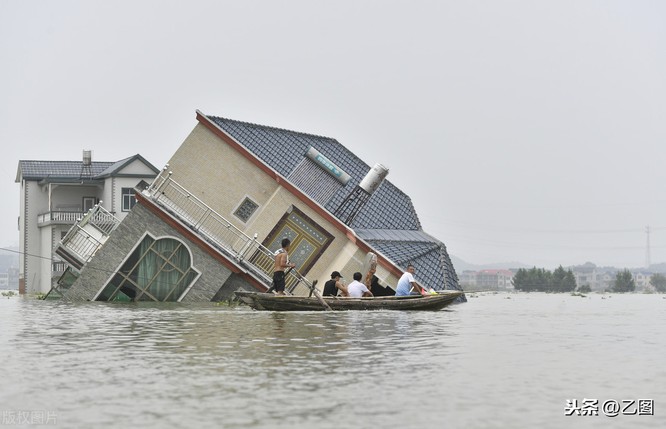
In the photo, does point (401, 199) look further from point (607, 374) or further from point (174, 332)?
point (607, 374)

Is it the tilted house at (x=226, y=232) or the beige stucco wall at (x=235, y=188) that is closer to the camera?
the tilted house at (x=226, y=232)

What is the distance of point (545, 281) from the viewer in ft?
545

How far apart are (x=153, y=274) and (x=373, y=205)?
39.3ft

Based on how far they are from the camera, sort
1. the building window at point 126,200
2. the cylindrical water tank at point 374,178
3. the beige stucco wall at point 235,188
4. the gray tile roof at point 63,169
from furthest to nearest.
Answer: the gray tile roof at point 63,169 → the building window at point 126,200 → the cylindrical water tank at point 374,178 → the beige stucco wall at point 235,188

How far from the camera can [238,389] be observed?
1246cm

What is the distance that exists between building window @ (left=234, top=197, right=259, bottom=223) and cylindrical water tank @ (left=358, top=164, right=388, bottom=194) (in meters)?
4.92

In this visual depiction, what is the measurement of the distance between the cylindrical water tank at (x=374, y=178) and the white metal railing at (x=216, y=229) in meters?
5.80

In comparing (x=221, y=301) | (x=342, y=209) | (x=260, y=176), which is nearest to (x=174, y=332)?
(x=221, y=301)

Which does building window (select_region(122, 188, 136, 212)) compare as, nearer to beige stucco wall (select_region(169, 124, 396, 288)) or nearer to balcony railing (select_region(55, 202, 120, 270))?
balcony railing (select_region(55, 202, 120, 270))

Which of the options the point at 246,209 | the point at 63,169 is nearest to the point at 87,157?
the point at 63,169

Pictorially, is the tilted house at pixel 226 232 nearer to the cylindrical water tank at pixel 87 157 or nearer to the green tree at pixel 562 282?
the cylindrical water tank at pixel 87 157

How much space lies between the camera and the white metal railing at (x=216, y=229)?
35969mm

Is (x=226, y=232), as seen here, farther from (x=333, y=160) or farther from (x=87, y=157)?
(x=87, y=157)

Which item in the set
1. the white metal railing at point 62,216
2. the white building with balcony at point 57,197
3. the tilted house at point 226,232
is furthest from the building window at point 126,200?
the tilted house at point 226,232
